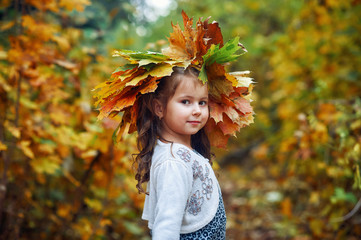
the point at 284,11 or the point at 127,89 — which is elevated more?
the point at 284,11

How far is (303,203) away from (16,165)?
3672 millimetres

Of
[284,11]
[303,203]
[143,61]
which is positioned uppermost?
[284,11]

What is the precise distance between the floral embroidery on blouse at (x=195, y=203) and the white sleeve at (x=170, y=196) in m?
0.05

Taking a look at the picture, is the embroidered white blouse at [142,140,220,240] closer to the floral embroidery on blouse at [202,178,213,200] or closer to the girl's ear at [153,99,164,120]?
the floral embroidery on blouse at [202,178,213,200]

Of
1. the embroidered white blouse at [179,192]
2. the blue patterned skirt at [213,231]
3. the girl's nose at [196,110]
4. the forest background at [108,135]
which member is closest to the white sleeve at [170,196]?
the embroidered white blouse at [179,192]

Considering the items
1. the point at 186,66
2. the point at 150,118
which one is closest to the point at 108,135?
the point at 150,118

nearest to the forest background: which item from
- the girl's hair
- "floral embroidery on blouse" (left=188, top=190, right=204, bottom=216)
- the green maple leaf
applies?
the green maple leaf

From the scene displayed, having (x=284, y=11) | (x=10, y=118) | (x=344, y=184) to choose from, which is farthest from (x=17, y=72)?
(x=284, y=11)

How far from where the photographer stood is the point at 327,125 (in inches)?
144

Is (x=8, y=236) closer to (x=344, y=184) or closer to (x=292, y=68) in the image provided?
(x=344, y=184)

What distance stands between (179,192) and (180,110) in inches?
15.6

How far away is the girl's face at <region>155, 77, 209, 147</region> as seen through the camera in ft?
5.65

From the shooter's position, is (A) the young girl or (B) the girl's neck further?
(B) the girl's neck

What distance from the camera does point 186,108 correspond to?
1725 millimetres
